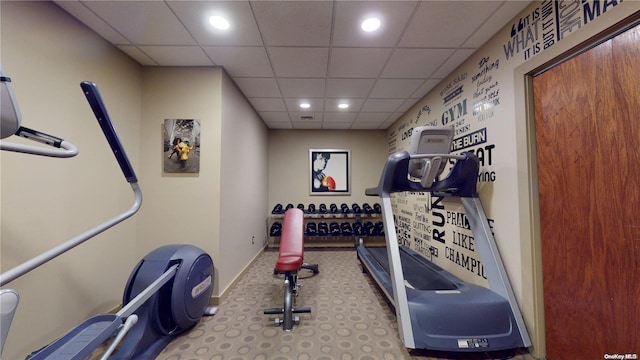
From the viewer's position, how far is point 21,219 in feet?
4.99

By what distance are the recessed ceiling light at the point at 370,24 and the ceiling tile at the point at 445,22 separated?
0.96ft

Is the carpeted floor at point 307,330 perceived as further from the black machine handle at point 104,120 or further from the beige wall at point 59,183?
the black machine handle at point 104,120

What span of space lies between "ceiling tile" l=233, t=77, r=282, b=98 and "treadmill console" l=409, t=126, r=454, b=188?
6.57ft

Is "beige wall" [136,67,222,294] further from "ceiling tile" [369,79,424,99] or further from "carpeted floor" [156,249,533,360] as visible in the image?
"ceiling tile" [369,79,424,99]

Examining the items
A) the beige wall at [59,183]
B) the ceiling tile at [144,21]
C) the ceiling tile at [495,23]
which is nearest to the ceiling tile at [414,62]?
the ceiling tile at [495,23]

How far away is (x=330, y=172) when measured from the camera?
539cm

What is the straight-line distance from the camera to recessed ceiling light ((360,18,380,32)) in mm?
1922

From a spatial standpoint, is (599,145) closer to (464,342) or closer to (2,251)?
(464,342)

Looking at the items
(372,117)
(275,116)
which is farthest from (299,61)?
(372,117)

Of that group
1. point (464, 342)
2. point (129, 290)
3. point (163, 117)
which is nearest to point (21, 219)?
point (129, 290)

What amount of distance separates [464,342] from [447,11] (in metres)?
2.57

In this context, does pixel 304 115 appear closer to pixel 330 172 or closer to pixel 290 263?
pixel 330 172

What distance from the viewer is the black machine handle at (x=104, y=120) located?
1212 millimetres

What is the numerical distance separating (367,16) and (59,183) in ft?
9.27
